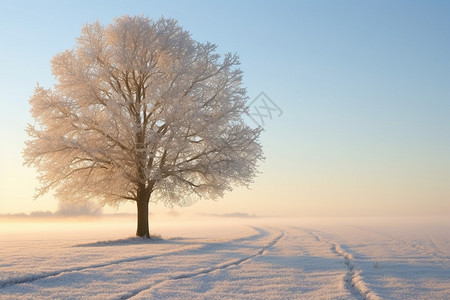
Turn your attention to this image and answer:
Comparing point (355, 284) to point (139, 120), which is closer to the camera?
point (355, 284)

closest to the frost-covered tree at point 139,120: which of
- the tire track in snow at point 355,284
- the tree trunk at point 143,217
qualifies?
the tree trunk at point 143,217

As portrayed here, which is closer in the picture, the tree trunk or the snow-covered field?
the snow-covered field

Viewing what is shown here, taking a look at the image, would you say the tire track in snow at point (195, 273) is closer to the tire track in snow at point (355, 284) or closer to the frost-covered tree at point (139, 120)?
the tire track in snow at point (355, 284)

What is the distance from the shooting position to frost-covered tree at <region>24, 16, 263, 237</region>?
20422 mm

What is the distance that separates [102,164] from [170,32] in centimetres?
800

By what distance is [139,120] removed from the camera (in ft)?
71.5

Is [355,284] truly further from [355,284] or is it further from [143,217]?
[143,217]

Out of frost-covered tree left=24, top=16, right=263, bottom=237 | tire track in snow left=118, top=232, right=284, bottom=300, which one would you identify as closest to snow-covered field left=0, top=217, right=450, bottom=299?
tire track in snow left=118, top=232, right=284, bottom=300

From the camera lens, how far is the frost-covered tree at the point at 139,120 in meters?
20.4

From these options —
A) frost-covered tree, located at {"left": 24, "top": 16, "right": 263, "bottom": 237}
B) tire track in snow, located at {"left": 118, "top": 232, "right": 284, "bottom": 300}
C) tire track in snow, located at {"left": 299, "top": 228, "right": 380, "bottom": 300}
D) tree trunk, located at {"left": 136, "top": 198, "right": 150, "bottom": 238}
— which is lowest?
tire track in snow, located at {"left": 299, "top": 228, "right": 380, "bottom": 300}

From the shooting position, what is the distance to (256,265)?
1215cm

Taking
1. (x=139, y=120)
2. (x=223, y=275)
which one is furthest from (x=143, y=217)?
(x=223, y=275)

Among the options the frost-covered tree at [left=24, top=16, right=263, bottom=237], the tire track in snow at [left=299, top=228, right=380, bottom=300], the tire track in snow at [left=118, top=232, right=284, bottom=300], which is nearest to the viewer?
the tire track in snow at [left=299, top=228, right=380, bottom=300]

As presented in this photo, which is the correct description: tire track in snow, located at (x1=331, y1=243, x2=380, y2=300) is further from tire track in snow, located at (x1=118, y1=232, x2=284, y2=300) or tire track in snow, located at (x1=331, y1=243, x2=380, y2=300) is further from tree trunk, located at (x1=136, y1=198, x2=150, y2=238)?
tree trunk, located at (x1=136, y1=198, x2=150, y2=238)
